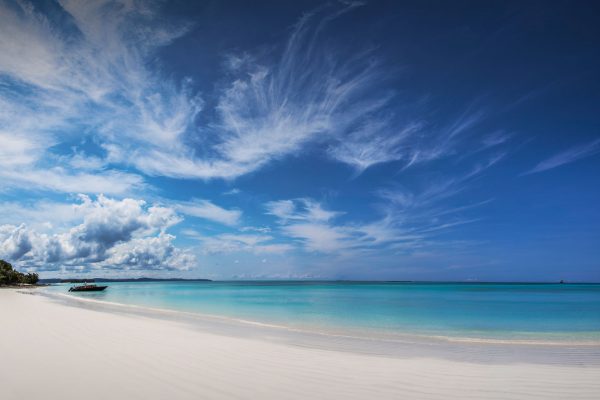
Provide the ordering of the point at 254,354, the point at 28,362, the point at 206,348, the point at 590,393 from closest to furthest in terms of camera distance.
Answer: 1. the point at 590,393
2. the point at 28,362
3. the point at 254,354
4. the point at 206,348

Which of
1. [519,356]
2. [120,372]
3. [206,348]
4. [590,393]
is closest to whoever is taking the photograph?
[590,393]

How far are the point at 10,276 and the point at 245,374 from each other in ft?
448

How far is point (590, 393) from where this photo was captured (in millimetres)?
6707

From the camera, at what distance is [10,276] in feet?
355

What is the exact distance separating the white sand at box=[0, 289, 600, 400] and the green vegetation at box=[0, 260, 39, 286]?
12117 centimetres

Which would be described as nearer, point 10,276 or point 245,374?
point 245,374

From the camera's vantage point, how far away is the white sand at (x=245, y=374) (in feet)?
20.0

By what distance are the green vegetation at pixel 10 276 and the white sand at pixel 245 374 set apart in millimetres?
121171

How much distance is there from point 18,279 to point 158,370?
482 feet

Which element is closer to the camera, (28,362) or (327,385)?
(327,385)

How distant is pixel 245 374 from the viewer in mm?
7355

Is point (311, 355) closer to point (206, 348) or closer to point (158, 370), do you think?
point (206, 348)

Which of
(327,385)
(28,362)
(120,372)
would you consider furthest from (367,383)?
(28,362)

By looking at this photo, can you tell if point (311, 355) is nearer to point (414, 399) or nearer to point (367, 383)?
point (367, 383)
